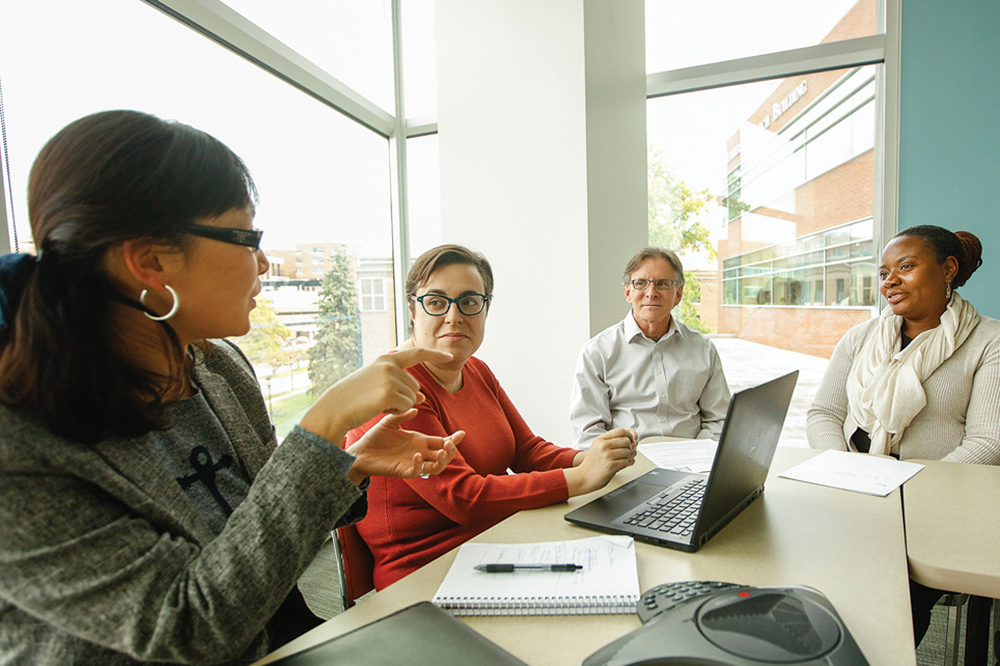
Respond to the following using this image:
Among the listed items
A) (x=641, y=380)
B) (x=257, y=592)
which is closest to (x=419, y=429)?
(x=257, y=592)

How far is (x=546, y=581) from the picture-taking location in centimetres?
92

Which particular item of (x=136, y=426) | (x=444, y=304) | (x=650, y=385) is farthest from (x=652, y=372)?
(x=136, y=426)

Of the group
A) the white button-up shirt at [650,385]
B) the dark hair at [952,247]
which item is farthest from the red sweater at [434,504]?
the dark hair at [952,247]

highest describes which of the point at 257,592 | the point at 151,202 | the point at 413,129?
the point at 413,129

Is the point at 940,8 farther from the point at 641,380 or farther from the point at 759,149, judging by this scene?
the point at 641,380

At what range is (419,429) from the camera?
1.38m

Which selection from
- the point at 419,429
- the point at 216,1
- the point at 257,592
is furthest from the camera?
the point at 216,1

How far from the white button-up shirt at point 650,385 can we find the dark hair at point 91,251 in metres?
1.85

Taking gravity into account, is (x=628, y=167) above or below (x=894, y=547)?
above

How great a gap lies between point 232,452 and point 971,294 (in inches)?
141

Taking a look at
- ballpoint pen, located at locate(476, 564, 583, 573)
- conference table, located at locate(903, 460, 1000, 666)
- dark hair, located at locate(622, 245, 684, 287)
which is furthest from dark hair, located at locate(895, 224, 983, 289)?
ballpoint pen, located at locate(476, 564, 583, 573)

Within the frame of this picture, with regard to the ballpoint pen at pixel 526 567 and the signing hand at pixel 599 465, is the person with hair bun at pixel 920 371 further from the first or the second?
the ballpoint pen at pixel 526 567

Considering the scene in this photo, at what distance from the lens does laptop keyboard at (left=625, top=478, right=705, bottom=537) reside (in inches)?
44.3

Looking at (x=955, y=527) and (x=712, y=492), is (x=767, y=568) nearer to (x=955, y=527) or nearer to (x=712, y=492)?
(x=712, y=492)
